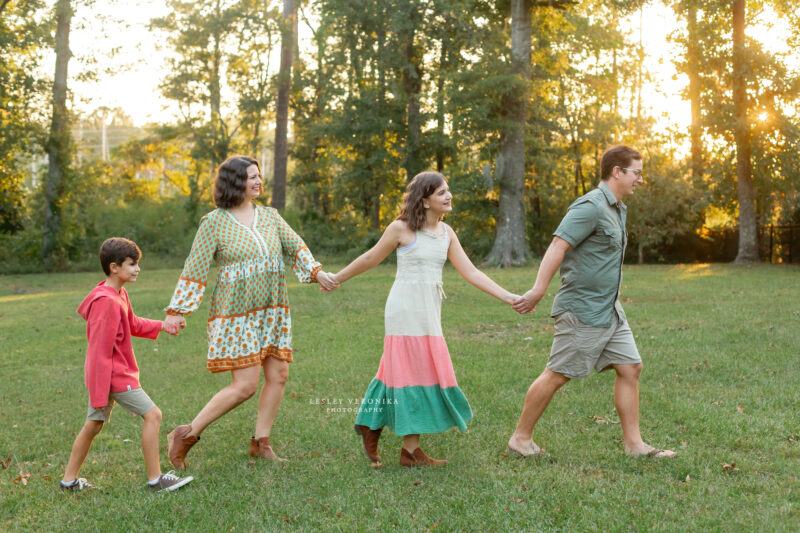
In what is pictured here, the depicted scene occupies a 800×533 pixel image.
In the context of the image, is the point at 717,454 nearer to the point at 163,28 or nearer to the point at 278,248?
the point at 278,248

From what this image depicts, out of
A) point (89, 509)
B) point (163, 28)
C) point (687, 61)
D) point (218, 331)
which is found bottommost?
point (89, 509)

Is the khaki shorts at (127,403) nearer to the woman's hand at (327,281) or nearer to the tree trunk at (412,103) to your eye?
the woman's hand at (327,281)

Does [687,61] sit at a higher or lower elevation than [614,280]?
higher

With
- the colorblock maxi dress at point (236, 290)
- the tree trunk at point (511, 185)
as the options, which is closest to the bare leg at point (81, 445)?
the colorblock maxi dress at point (236, 290)

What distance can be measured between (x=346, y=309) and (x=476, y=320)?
3288 millimetres

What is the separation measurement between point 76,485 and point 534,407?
3200 mm

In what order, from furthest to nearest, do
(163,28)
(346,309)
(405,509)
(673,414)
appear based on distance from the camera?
(163,28) < (346,309) < (673,414) < (405,509)

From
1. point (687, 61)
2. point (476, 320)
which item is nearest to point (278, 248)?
point (476, 320)

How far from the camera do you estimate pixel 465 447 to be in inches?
232

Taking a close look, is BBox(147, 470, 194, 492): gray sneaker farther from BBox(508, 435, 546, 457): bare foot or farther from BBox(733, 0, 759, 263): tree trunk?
BBox(733, 0, 759, 263): tree trunk

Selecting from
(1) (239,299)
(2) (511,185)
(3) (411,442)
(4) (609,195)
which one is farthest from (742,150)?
(1) (239,299)

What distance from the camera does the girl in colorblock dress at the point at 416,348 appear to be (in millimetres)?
5320

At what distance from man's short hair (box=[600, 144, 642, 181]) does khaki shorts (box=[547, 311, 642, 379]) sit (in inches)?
42.3

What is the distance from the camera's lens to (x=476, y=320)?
13.4 metres
